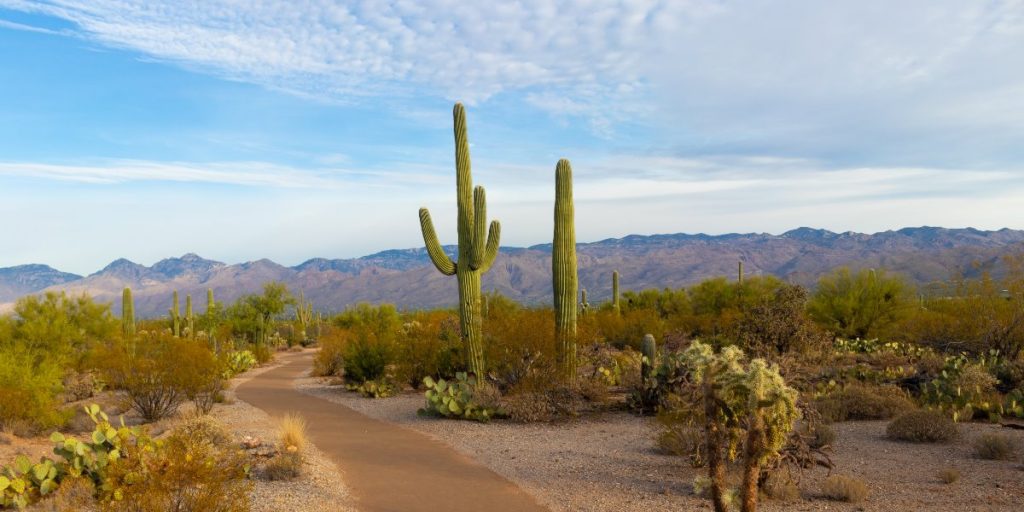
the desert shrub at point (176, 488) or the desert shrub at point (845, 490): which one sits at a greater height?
the desert shrub at point (176, 488)

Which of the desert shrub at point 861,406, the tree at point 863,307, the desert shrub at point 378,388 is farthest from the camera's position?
the tree at point 863,307

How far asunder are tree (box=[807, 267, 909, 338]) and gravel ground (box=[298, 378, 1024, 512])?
50.8ft

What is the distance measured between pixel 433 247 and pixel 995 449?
505 inches

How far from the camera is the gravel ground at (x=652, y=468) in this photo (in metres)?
8.85

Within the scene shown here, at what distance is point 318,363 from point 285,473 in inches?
627

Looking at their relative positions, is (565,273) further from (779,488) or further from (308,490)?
(308,490)

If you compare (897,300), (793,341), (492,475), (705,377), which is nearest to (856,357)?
(793,341)

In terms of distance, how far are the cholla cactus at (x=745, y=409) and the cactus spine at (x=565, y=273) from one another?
818 centimetres

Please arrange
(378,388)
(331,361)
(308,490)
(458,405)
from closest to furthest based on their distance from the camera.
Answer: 1. (308,490)
2. (458,405)
3. (378,388)
4. (331,361)

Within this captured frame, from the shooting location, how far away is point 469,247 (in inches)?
722

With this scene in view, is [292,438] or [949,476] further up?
[292,438]

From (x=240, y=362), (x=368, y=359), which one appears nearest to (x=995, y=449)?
(x=368, y=359)

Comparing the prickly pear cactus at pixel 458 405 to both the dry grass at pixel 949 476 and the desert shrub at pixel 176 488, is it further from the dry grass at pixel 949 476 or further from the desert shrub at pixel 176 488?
the desert shrub at pixel 176 488

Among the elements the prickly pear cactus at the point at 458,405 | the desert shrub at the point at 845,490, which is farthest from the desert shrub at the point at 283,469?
the desert shrub at the point at 845,490
